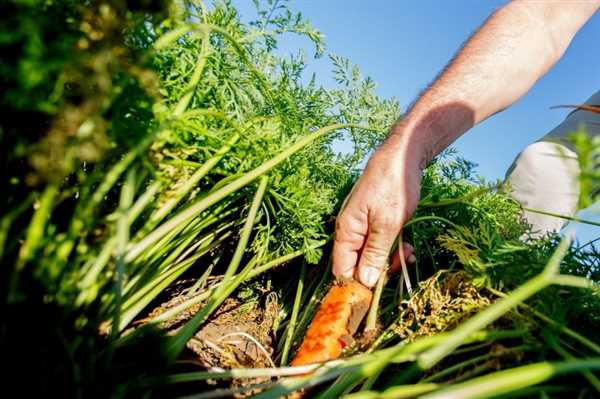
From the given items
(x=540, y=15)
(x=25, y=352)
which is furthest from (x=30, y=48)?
(x=540, y=15)

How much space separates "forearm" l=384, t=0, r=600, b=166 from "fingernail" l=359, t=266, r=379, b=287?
0.43 meters

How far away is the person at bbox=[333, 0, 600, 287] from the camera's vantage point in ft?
4.29

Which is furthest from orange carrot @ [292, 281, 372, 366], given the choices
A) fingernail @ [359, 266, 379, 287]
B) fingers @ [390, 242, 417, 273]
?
fingers @ [390, 242, 417, 273]

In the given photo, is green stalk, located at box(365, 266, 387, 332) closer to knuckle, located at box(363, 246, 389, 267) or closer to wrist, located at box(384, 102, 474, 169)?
knuckle, located at box(363, 246, 389, 267)

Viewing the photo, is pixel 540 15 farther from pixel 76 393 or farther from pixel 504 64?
pixel 76 393

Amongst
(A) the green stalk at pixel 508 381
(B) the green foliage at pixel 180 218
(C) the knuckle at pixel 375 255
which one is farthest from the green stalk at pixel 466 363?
(C) the knuckle at pixel 375 255

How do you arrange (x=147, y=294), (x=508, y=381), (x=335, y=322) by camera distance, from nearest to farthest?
(x=508, y=381), (x=147, y=294), (x=335, y=322)

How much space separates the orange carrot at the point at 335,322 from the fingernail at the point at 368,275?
0.02 metres

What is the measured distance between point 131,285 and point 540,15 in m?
1.67

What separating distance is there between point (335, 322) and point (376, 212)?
1.27ft

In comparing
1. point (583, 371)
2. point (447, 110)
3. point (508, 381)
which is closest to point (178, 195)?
point (508, 381)

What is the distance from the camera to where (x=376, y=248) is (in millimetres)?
1338

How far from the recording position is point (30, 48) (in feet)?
1.48

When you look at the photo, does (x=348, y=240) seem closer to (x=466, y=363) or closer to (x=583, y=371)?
(x=466, y=363)
